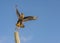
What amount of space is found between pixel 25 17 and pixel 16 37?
8.99ft

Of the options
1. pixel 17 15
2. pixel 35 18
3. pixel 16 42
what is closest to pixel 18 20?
pixel 17 15

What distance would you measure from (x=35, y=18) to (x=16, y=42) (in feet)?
9.28

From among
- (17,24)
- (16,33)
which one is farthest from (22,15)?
(16,33)

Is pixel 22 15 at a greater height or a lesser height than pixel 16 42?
greater

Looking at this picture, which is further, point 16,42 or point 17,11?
point 17,11

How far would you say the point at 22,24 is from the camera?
40.6 ft

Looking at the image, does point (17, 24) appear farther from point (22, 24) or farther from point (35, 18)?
point (35, 18)

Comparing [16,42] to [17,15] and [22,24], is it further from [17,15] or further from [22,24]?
[17,15]

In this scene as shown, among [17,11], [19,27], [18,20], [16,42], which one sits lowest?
[16,42]

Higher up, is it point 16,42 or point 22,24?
point 22,24

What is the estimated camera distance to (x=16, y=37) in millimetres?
10812

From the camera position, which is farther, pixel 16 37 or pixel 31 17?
pixel 31 17

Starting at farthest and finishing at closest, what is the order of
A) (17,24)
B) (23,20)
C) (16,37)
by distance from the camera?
(23,20) → (17,24) → (16,37)

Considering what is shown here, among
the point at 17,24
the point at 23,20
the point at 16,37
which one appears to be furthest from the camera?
the point at 23,20
